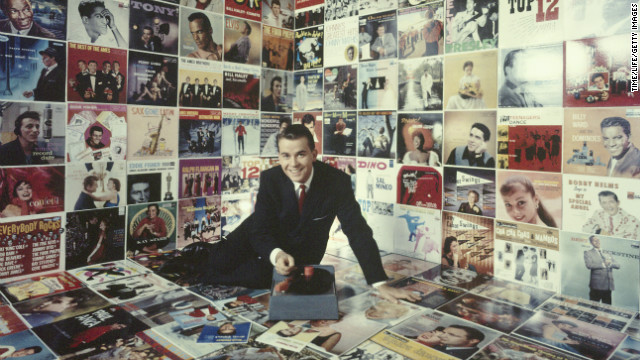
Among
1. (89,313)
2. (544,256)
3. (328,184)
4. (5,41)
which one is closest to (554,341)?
(544,256)

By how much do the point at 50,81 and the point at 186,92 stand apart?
2.06ft

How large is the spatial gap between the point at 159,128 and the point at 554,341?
1928mm

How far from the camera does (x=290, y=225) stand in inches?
77.0

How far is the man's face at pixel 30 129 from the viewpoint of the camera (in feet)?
6.00

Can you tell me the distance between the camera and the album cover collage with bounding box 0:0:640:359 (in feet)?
5.22

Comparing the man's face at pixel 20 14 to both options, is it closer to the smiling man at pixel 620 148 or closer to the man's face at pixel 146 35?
the man's face at pixel 146 35

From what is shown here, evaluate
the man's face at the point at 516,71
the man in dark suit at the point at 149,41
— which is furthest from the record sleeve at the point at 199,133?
the man's face at the point at 516,71

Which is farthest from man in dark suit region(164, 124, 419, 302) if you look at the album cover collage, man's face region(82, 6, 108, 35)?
man's face region(82, 6, 108, 35)

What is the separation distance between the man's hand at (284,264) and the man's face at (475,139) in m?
0.98

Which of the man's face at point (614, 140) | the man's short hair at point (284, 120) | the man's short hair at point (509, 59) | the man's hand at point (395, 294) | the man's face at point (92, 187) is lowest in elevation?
the man's hand at point (395, 294)

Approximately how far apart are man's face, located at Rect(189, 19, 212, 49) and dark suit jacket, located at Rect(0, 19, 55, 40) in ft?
2.19

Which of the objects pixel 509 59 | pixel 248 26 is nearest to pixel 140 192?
pixel 248 26

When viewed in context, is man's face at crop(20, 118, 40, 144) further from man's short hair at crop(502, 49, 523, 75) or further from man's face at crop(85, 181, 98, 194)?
man's short hair at crop(502, 49, 523, 75)

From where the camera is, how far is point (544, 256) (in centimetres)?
183
